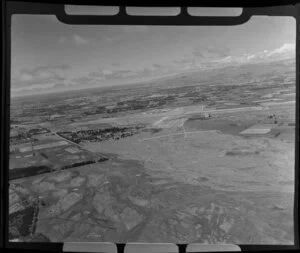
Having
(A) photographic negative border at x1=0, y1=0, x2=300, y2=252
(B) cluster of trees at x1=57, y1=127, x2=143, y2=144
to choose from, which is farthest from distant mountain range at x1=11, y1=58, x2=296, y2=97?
(B) cluster of trees at x1=57, y1=127, x2=143, y2=144

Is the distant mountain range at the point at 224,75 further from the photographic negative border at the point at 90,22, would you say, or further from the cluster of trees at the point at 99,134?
the cluster of trees at the point at 99,134

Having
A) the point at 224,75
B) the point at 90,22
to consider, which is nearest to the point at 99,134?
the point at 90,22

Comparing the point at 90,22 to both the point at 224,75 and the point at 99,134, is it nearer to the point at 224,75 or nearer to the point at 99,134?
the point at 99,134

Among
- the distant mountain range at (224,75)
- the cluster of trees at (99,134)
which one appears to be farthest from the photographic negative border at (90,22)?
the cluster of trees at (99,134)

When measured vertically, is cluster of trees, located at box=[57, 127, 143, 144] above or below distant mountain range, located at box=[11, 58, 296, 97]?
below

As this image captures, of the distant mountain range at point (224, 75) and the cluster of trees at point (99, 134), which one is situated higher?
the distant mountain range at point (224, 75)

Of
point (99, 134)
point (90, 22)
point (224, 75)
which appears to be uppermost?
point (90, 22)

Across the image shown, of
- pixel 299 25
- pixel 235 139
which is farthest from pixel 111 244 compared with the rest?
pixel 299 25

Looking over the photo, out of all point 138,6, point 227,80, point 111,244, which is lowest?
point 111,244

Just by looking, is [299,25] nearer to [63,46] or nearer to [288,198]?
[288,198]

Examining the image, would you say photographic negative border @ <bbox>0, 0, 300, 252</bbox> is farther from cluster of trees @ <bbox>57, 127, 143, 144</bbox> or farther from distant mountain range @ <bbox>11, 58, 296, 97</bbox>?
cluster of trees @ <bbox>57, 127, 143, 144</bbox>

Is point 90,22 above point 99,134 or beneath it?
above
